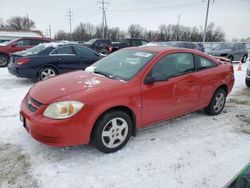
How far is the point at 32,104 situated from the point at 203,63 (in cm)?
337

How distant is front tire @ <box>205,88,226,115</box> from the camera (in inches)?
201

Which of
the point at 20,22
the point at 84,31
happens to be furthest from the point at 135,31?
the point at 20,22

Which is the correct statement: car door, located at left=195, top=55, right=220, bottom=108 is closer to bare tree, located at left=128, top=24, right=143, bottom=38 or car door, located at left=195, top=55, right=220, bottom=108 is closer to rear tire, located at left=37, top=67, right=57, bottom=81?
rear tire, located at left=37, top=67, right=57, bottom=81

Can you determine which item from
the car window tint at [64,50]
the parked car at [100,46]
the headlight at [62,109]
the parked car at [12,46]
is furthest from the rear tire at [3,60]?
the headlight at [62,109]

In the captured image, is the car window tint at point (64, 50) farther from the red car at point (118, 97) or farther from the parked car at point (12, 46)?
the parked car at point (12, 46)

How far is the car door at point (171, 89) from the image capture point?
3771mm

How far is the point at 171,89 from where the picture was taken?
4.03 metres

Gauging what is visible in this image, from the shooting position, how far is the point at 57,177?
293cm

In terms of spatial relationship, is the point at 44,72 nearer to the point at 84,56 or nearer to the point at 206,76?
the point at 84,56

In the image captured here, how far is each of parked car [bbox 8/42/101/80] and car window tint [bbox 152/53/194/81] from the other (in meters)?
4.63

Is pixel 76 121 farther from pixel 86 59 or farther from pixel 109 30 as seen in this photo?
pixel 109 30

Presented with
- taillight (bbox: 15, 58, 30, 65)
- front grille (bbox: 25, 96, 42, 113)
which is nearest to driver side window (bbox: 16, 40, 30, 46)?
taillight (bbox: 15, 58, 30, 65)

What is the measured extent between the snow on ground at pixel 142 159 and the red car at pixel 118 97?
316 millimetres

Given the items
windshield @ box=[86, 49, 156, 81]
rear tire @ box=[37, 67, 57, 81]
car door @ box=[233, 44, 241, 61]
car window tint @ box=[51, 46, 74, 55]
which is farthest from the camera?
car door @ box=[233, 44, 241, 61]
